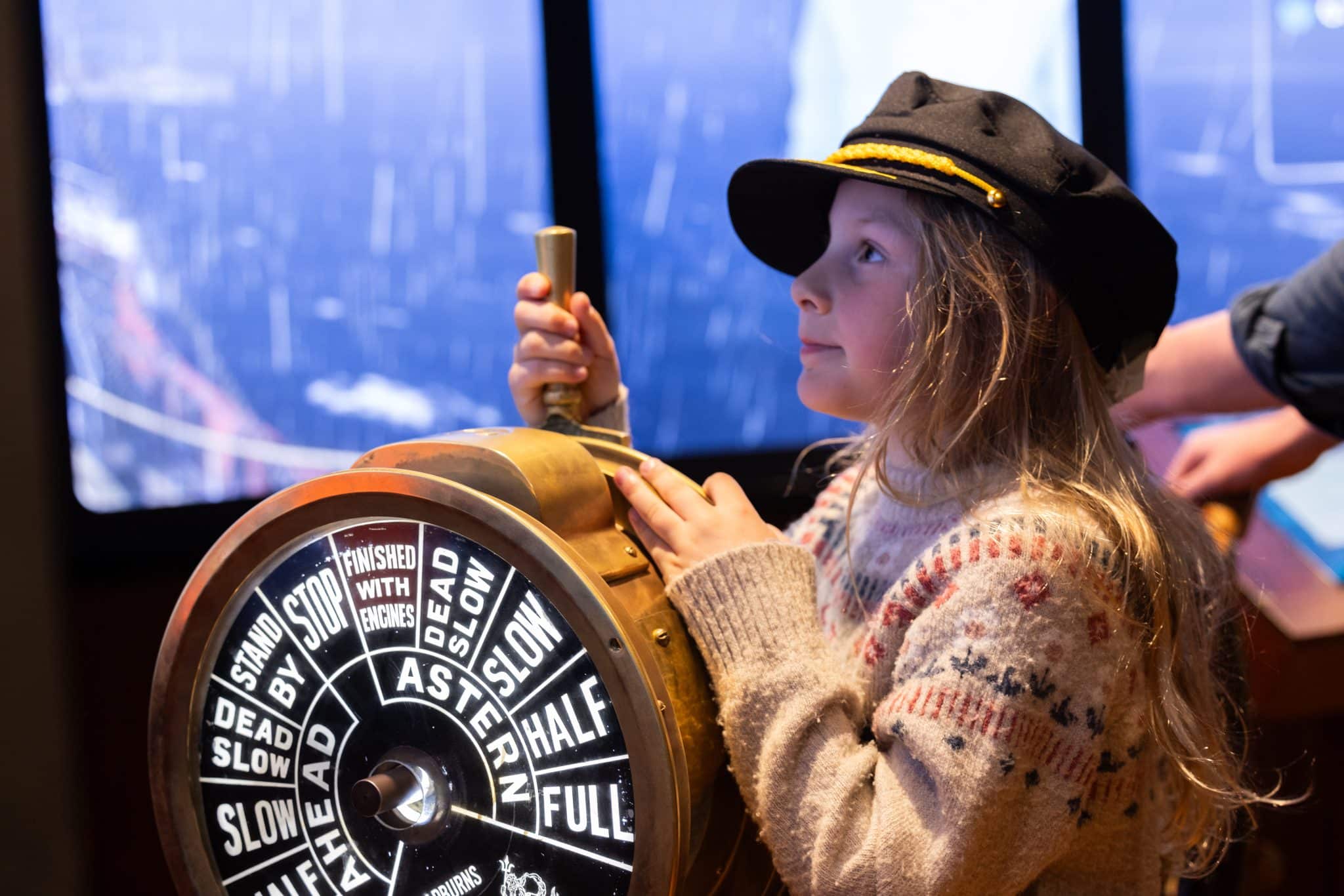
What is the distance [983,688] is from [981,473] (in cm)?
22

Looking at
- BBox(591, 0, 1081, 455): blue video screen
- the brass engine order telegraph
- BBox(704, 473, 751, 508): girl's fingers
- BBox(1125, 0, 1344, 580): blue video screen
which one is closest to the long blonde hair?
BBox(704, 473, 751, 508): girl's fingers

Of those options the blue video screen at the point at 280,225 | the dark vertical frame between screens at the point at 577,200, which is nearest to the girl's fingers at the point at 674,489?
the dark vertical frame between screens at the point at 577,200

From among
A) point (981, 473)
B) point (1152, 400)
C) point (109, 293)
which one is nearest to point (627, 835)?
point (981, 473)

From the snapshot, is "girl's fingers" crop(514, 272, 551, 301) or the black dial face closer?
the black dial face

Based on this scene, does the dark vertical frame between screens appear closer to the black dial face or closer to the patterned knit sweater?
the black dial face

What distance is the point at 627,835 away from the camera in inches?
30.8

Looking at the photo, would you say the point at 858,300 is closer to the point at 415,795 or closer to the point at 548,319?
the point at 548,319

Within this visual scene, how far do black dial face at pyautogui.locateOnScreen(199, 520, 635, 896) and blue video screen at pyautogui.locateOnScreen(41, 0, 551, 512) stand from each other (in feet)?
3.77

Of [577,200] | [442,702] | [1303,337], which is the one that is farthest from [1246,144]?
[442,702]

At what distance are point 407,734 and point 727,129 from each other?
5.10 feet

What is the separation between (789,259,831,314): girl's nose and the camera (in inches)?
39.5

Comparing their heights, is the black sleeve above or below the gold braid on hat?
below

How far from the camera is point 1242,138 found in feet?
7.77

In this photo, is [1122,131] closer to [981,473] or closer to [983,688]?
[981,473]
